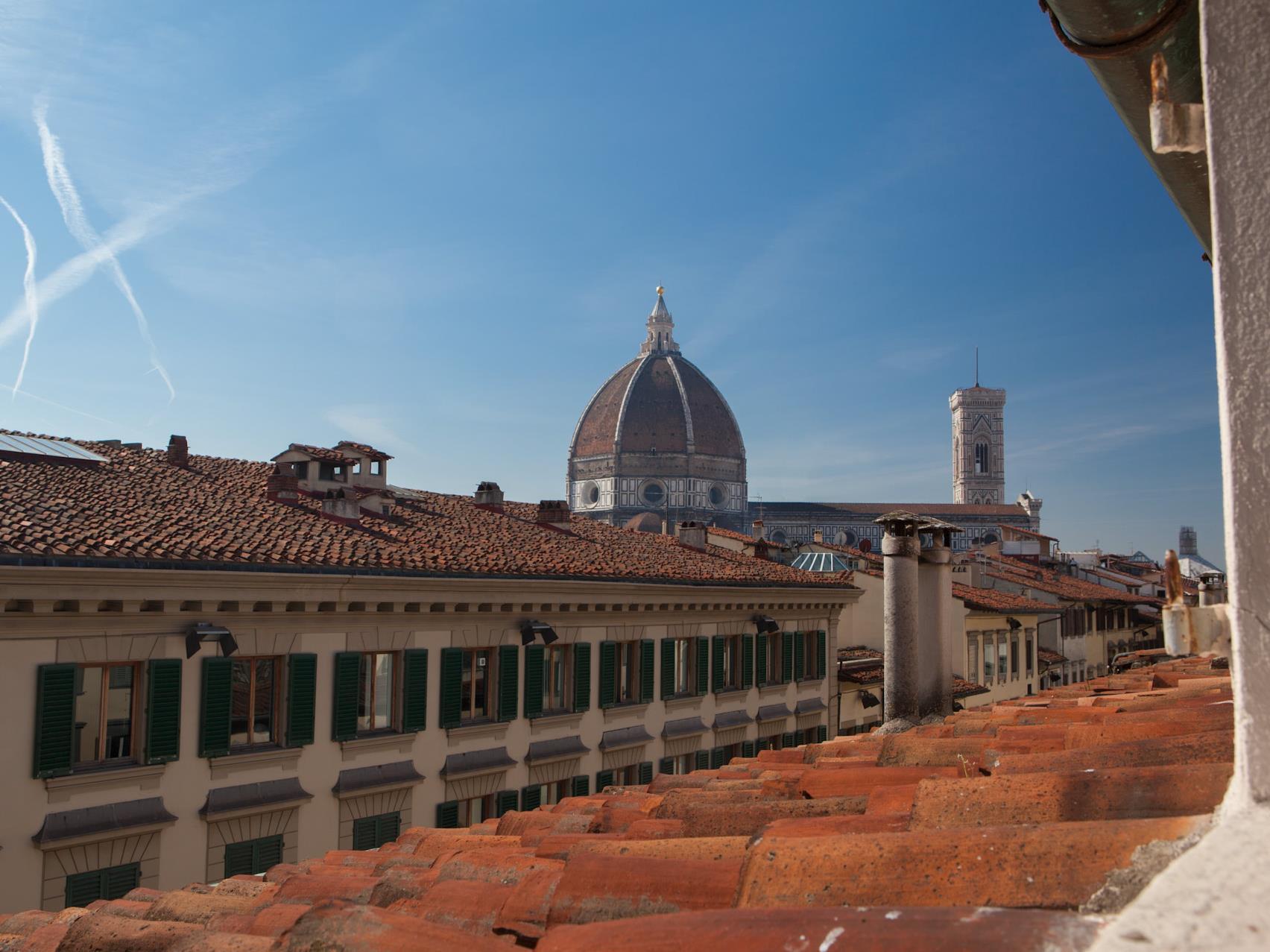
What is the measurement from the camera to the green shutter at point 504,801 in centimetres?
1641

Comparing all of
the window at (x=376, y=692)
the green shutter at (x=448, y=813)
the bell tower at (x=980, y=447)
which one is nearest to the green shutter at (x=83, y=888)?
the window at (x=376, y=692)

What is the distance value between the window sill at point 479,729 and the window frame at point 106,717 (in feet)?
15.1

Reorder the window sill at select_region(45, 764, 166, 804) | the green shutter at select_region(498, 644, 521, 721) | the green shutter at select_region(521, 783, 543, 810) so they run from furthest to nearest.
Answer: the green shutter at select_region(521, 783, 543, 810) → the green shutter at select_region(498, 644, 521, 721) → the window sill at select_region(45, 764, 166, 804)

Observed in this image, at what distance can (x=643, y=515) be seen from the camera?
104500mm

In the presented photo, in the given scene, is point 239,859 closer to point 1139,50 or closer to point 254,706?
point 254,706

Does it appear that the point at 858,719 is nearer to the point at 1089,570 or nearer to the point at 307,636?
the point at 307,636

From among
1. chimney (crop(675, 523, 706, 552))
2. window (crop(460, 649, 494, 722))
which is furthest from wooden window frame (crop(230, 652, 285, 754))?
chimney (crop(675, 523, 706, 552))

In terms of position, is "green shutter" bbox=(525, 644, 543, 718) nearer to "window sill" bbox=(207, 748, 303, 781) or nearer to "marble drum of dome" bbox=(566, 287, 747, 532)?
"window sill" bbox=(207, 748, 303, 781)

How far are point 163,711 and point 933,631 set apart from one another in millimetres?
8667

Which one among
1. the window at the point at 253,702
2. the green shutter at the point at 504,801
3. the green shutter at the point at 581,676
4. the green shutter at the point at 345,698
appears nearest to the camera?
the window at the point at 253,702

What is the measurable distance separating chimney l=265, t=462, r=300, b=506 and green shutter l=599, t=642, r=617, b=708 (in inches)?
236

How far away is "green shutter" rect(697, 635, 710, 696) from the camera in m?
21.3

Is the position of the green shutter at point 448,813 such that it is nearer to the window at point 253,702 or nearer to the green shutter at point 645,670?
the window at point 253,702

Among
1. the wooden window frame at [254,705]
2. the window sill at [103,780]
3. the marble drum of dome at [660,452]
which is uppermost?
the marble drum of dome at [660,452]
